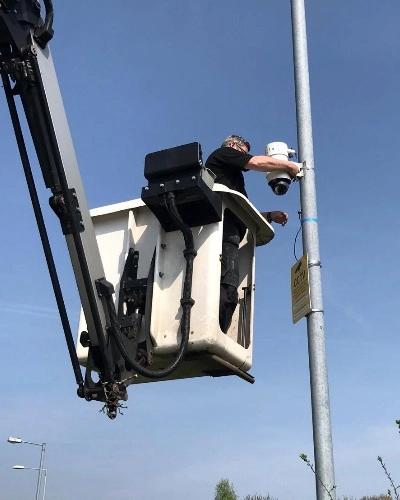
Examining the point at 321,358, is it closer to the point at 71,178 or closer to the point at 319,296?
the point at 319,296

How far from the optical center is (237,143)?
207 inches

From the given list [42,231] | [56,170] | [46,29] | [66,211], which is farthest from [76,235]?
[46,29]

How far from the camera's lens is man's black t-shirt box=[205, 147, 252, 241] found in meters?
4.74

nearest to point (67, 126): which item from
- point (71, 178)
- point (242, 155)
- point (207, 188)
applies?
point (71, 178)

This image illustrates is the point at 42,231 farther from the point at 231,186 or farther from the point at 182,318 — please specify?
the point at 231,186

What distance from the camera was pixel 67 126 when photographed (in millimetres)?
4059

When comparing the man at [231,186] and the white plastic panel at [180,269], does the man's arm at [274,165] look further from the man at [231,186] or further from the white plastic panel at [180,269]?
the white plastic panel at [180,269]

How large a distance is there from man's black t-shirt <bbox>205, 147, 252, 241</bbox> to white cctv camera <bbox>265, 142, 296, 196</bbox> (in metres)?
0.17

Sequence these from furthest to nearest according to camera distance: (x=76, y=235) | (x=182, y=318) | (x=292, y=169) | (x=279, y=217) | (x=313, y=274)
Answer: (x=279, y=217), (x=292, y=169), (x=313, y=274), (x=182, y=318), (x=76, y=235)

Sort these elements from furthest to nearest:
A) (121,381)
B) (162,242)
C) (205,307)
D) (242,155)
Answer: (242,155) < (162,242) < (205,307) < (121,381)

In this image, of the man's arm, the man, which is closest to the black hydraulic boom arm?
the man

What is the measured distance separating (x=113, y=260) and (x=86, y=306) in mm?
782

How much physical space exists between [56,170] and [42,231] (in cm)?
37

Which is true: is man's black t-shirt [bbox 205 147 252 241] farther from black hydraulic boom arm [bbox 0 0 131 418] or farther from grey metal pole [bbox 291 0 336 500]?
black hydraulic boom arm [bbox 0 0 131 418]
